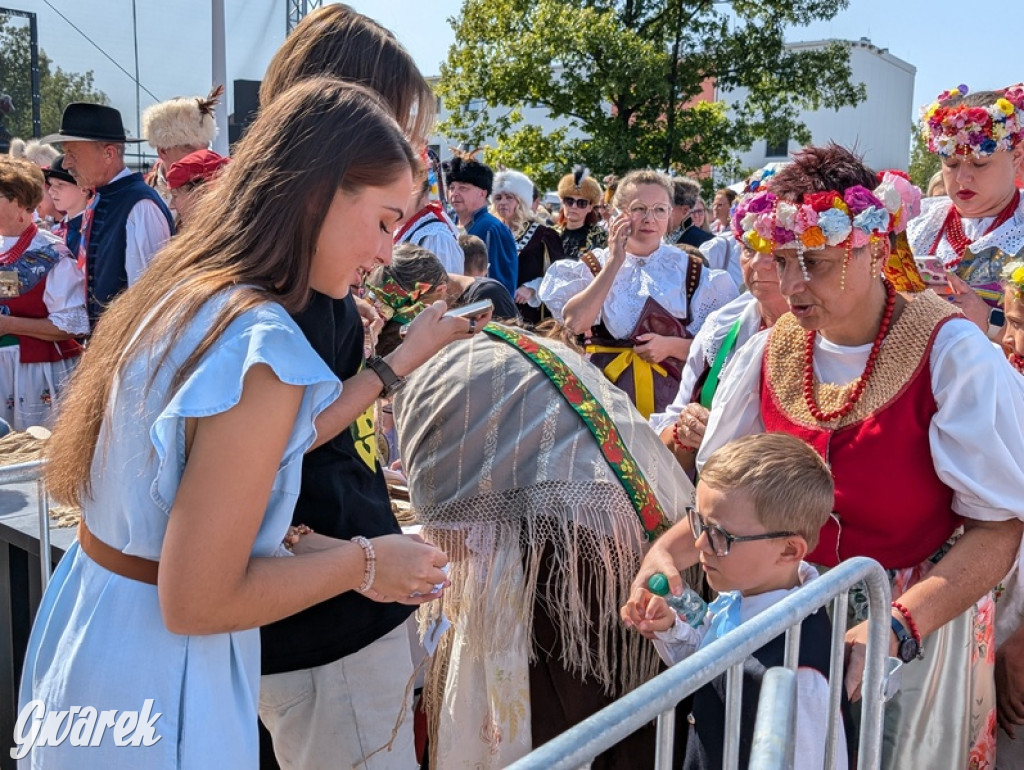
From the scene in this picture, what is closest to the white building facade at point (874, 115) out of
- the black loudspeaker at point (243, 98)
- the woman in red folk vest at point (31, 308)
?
the black loudspeaker at point (243, 98)

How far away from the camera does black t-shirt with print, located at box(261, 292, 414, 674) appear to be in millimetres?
1962

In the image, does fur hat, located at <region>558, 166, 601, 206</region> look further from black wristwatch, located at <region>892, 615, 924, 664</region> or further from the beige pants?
the beige pants

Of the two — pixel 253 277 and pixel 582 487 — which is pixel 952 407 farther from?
pixel 253 277

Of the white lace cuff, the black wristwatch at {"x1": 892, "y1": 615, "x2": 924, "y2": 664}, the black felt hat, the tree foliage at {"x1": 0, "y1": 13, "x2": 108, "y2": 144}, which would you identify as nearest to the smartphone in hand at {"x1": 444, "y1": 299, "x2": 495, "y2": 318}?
the black wristwatch at {"x1": 892, "y1": 615, "x2": 924, "y2": 664}

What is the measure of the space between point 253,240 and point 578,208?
6.65m

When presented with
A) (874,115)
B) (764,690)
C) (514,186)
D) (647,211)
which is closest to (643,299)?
(647,211)

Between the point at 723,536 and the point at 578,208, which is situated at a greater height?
the point at 578,208

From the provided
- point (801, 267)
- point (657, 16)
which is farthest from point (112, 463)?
point (657, 16)

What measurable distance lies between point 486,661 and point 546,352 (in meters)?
0.80

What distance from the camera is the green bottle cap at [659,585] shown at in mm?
2223

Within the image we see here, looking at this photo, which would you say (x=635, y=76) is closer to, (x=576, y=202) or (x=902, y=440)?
(x=576, y=202)

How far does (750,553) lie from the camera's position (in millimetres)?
2143

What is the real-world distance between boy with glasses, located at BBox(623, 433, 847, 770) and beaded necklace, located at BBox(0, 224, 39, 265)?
14.7ft

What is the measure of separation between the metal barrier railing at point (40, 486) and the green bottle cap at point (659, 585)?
151 cm
